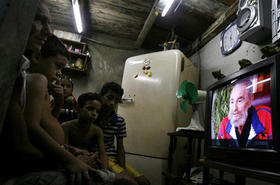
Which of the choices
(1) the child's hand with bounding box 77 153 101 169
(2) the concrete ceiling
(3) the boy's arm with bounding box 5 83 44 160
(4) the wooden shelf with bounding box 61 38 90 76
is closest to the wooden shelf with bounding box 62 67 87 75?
(4) the wooden shelf with bounding box 61 38 90 76

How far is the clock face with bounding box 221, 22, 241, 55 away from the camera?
7.54 ft

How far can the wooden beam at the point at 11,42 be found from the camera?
0.40 meters

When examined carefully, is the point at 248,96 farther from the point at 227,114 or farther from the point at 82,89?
the point at 82,89

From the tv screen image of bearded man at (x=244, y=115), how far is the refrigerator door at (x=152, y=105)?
1.11 metres

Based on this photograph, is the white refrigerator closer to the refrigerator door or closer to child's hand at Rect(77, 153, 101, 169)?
the refrigerator door

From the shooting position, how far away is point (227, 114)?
46.5 inches

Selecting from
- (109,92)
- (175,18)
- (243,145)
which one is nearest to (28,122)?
(243,145)

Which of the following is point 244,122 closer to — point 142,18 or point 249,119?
point 249,119

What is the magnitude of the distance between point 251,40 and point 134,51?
2906 millimetres

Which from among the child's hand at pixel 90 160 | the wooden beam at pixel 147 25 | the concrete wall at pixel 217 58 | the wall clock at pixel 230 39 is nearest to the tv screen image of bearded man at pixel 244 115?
the child's hand at pixel 90 160

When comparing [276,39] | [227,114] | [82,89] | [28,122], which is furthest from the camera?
[82,89]

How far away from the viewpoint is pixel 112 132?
1865mm

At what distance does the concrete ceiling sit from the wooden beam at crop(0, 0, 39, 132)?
8.40 feet

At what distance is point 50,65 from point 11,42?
0.57 meters
